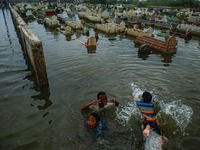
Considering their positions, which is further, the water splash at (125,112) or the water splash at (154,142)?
the water splash at (125,112)

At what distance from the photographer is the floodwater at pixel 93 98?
3.97 m

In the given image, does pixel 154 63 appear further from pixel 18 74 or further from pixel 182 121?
pixel 18 74

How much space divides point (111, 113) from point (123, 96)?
1.32 m

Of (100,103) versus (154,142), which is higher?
(100,103)

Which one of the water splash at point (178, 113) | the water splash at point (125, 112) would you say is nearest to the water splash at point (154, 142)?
the water splash at point (125, 112)

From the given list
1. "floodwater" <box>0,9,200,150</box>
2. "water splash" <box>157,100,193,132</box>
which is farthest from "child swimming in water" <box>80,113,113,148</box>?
"water splash" <box>157,100,193,132</box>

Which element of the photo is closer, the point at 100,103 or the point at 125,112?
the point at 100,103

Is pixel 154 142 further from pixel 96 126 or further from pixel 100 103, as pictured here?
pixel 100 103

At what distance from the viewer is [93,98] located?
5820 millimetres

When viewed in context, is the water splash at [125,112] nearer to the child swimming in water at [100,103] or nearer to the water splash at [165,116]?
the water splash at [165,116]

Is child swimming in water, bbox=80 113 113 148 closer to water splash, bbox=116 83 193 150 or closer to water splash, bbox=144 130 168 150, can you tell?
water splash, bbox=116 83 193 150

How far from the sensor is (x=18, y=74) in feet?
25.9

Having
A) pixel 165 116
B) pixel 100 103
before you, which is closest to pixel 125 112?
pixel 100 103

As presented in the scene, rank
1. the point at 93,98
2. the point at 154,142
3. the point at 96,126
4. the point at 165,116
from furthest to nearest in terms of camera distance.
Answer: the point at 93,98 < the point at 165,116 < the point at 96,126 < the point at 154,142
